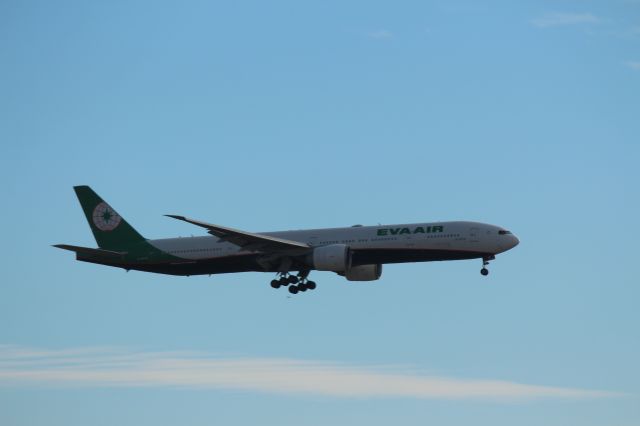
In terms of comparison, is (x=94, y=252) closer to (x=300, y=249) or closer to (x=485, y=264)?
(x=300, y=249)

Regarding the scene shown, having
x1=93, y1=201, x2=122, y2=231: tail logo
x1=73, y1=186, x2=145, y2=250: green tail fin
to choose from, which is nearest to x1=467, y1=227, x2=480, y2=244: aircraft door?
x1=73, y1=186, x2=145, y2=250: green tail fin

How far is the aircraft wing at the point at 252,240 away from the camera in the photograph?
7338cm

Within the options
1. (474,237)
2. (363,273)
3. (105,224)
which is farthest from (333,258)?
(105,224)

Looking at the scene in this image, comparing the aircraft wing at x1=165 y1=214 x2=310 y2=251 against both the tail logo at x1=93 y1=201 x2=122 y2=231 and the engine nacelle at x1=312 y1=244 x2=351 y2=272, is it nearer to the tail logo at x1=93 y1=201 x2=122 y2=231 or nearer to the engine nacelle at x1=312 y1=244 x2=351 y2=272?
the engine nacelle at x1=312 y1=244 x2=351 y2=272

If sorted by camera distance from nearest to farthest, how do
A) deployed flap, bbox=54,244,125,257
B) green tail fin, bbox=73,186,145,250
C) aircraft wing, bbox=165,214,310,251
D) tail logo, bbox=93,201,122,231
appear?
1. aircraft wing, bbox=165,214,310,251
2. deployed flap, bbox=54,244,125,257
3. green tail fin, bbox=73,186,145,250
4. tail logo, bbox=93,201,122,231

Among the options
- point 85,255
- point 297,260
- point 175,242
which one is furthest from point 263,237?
point 85,255

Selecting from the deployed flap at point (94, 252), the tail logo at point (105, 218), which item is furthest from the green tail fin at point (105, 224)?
the deployed flap at point (94, 252)

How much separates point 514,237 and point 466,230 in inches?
118

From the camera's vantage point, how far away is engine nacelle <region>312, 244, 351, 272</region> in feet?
243

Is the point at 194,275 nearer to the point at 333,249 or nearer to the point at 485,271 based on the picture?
the point at 333,249

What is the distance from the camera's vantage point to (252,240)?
7494 cm

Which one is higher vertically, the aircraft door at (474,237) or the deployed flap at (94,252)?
the aircraft door at (474,237)

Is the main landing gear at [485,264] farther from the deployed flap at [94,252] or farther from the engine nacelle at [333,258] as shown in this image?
the deployed flap at [94,252]

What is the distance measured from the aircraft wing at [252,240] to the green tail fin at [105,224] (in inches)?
356
